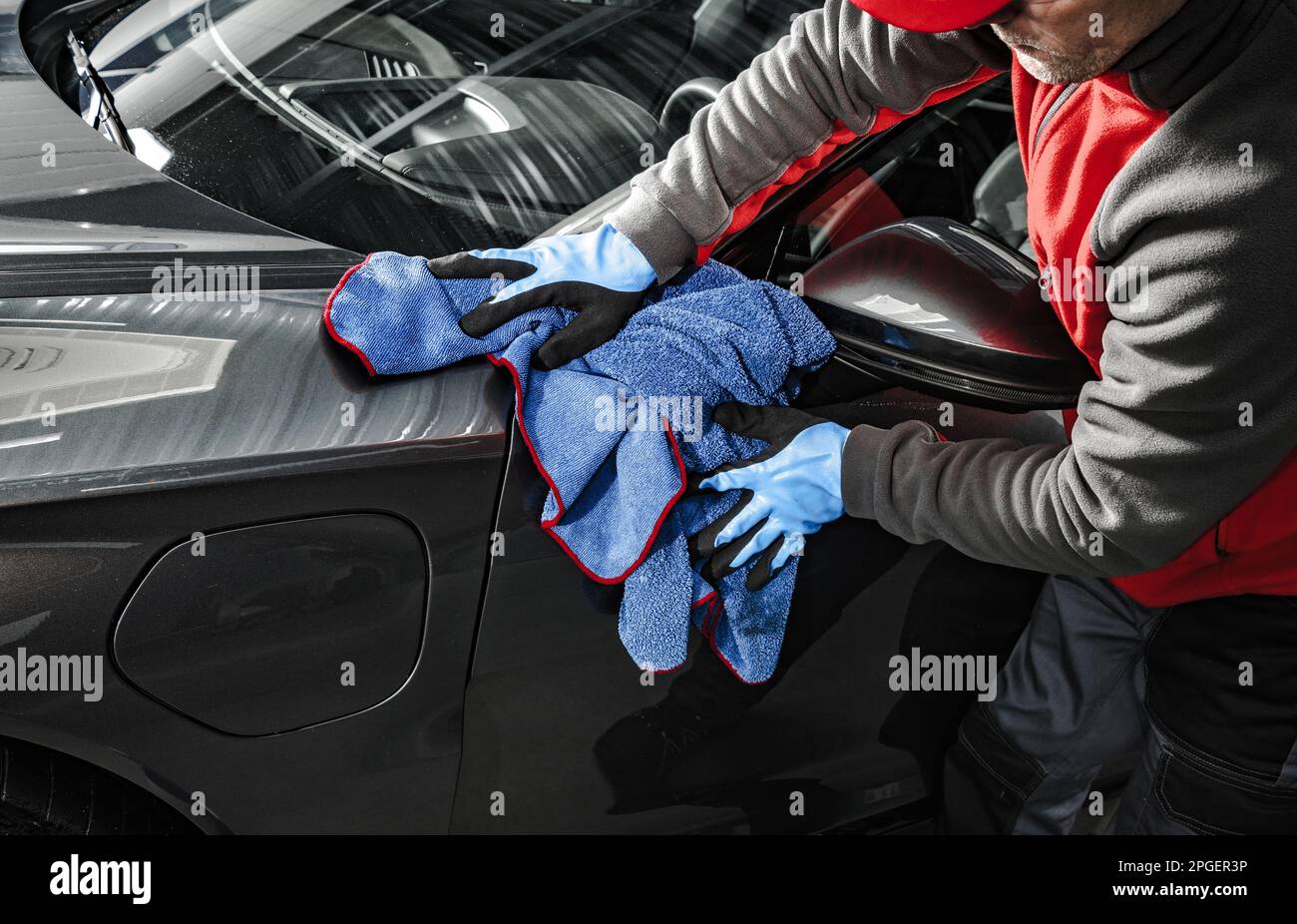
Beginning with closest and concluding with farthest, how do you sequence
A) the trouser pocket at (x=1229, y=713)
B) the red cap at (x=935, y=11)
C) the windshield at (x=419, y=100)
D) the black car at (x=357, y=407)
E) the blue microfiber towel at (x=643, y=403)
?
1. the red cap at (x=935, y=11)
2. the black car at (x=357, y=407)
3. the blue microfiber towel at (x=643, y=403)
4. the trouser pocket at (x=1229, y=713)
5. the windshield at (x=419, y=100)

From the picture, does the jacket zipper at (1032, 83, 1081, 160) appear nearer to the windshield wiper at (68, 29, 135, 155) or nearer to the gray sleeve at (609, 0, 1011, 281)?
the gray sleeve at (609, 0, 1011, 281)

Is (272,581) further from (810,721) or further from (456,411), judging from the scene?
(810,721)

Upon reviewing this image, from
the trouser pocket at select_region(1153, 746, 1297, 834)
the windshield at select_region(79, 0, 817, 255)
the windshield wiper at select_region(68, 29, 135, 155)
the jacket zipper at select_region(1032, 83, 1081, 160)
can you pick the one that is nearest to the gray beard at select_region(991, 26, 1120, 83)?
the jacket zipper at select_region(1032, 83, 1081, 160)

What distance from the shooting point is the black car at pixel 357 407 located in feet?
3.77

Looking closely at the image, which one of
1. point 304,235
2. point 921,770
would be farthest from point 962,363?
point 304,235

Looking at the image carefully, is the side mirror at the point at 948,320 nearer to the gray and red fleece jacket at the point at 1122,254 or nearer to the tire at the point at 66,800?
the gray and red fleece jacket at the point at 1122,254

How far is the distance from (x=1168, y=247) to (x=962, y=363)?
11.8 inches

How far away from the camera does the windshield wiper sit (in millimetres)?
1582

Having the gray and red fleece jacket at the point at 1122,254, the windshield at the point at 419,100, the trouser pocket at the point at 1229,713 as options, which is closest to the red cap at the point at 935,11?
the gray and red fleece jacket at the point at 1122,254

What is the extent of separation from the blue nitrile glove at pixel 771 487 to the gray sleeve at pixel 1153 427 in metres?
0.03

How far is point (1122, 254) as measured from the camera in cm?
119

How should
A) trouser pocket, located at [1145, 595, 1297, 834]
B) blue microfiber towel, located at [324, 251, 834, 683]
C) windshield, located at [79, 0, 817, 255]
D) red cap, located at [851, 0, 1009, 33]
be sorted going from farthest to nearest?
windshield, located at [79, 0, 817, 255]
trouser pocket, located at [1145, 595, 1297, 834]
blue microfiber towel, located at [324, 251, 834, 683]
red cap, located at [851, 0, 1009, 33]

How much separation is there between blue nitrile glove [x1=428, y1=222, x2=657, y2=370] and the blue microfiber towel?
1 centimetres

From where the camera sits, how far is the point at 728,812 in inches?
64.0
